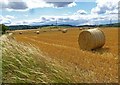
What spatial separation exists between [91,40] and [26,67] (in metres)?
11.4

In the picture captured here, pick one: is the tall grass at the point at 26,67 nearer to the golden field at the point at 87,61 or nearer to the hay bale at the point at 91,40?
the golden field at the point at 87,61

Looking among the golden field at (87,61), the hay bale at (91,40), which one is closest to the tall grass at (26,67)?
the golden field at (87,61)

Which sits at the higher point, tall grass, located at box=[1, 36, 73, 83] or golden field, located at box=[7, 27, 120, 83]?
tall grass, located at box=[1, 36, 73, 83]

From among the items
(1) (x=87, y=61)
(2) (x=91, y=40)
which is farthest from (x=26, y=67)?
(2) (x=91, y=40)

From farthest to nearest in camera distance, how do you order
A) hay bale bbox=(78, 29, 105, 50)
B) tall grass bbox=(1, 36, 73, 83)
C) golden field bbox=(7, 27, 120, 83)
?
hay bale bbox=(78, 29, 105, 50) → golden field bbox=(7, 27, 120, 83) → tall grass bbox=(1, 36, 73, 83)

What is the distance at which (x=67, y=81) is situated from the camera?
13.9 feet

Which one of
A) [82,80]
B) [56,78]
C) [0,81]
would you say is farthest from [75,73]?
[0,81]

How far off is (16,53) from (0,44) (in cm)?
31

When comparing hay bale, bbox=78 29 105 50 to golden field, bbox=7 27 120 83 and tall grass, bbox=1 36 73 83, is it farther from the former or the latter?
tall grass, bbox=1 36 73 83

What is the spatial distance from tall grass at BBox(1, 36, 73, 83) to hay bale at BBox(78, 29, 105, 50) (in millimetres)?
10864

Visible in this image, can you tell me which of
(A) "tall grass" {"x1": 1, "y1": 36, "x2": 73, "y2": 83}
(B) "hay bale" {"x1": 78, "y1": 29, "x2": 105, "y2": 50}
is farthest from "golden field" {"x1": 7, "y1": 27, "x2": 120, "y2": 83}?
(B) "hay bale" {"x1": 78, "y1": 29, "x2": 105, "y2": 50}

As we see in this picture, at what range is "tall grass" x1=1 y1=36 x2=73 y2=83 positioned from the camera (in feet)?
13.7

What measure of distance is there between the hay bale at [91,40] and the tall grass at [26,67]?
10864 millimetres

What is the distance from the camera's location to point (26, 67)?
14.3ft
